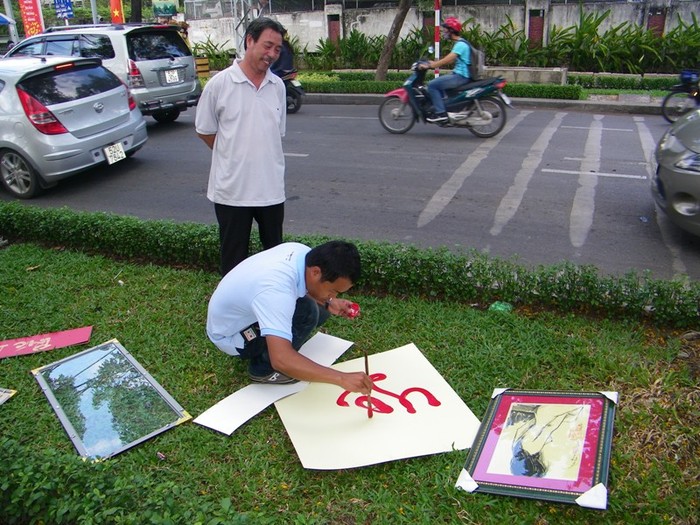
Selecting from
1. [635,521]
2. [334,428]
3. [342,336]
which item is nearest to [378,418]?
[334,428]

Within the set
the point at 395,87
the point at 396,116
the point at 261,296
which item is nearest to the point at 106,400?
the point at 261,296

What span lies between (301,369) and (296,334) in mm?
682

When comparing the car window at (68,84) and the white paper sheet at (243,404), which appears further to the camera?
the car window at (68,84)

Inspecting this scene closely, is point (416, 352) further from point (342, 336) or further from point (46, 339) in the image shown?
point (46, 339)

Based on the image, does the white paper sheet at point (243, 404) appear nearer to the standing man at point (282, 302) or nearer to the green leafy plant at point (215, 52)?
the standing man at point (282, 302)

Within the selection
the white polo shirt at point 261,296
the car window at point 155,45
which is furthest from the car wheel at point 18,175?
the white polo shirt at point 261,296

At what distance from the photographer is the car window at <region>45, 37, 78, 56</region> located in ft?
31.1

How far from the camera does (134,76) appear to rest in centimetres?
919

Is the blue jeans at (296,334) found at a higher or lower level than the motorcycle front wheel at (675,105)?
lower

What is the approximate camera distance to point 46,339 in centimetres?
369

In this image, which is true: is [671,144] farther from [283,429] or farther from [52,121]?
[52,121]

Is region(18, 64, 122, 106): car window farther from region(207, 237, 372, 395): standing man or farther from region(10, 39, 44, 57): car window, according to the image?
region(207, 237, 372, 395): standing man

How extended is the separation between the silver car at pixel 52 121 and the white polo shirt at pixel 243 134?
3820 mm

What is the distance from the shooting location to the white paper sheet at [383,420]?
2.67m
